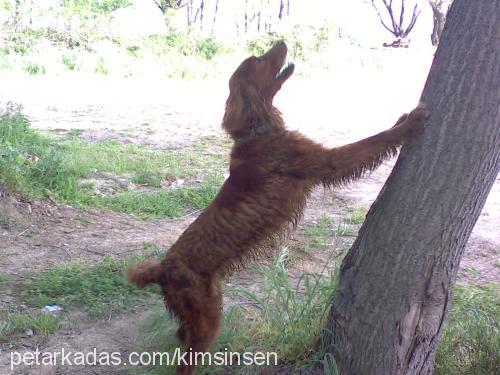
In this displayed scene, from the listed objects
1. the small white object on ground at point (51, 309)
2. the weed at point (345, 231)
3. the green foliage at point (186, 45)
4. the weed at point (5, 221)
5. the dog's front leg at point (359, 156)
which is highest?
the green foliage at point (186, 45)

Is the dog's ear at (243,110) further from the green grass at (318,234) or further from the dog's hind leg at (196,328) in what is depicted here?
the green grass at (318,234)

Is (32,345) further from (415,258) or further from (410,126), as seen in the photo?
(410,126)

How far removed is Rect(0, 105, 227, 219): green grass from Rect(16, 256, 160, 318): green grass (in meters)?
1.62

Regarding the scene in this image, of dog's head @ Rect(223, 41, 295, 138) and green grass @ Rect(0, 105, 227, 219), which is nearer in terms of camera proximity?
dog's head @ Rect(223, 41, 295, 138)

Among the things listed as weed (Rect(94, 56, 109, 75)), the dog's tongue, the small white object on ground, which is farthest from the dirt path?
the dog's tongue

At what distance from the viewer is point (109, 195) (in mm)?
6730

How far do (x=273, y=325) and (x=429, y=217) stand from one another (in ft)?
4.04

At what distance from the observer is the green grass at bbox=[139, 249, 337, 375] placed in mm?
3305

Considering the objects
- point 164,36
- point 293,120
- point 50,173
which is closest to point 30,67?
point 164,36

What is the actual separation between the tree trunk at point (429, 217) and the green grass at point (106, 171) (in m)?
3.46

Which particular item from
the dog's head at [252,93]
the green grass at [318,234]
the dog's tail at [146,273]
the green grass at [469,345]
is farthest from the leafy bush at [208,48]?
the green grass at [469,345]

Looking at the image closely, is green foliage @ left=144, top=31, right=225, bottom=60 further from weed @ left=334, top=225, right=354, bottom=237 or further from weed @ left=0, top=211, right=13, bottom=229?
weed @ left=334, top=225, right=354, bottom=237

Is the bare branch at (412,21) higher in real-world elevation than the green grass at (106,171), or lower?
higher

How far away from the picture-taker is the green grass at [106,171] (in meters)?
6.27
